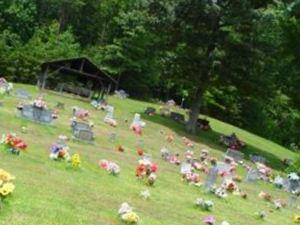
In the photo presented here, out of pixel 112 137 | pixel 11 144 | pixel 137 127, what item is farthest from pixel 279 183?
pixel 11 144

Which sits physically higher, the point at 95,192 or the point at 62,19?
the point at 62,19

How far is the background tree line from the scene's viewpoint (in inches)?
1736

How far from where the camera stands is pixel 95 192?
56.6 feet

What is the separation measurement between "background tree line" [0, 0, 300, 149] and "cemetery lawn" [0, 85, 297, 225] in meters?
13.2

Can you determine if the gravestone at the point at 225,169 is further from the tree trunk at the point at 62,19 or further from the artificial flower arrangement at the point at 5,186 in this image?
the tree trunk at the point at 62,19

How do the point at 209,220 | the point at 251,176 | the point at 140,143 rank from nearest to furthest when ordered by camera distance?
the point at 209,220 → the point at 251,176 → the point at 140,143

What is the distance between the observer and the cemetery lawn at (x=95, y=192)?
13.9m

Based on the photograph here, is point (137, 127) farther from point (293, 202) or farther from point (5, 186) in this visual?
point (5, 186)

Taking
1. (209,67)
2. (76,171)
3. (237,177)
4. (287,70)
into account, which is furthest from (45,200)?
(287,70)

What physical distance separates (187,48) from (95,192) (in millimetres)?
30426

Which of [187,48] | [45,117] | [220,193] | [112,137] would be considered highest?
[187,48]

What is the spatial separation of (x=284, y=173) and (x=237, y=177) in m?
9.57

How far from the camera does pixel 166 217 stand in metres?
16.7

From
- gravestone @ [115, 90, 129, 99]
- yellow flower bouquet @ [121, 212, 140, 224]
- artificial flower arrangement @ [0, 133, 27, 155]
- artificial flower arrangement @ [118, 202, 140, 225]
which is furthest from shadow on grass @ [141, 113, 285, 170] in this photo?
yellow flower bouquet @ [121, 212, 140, 224]
